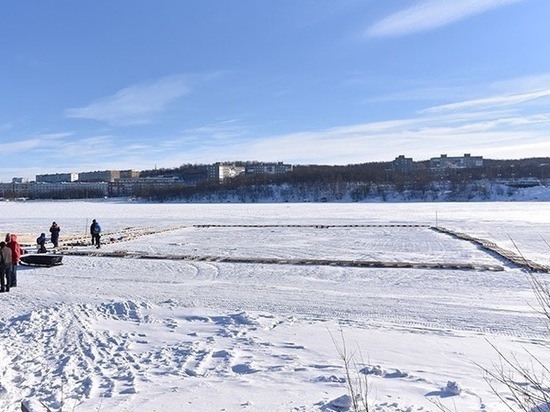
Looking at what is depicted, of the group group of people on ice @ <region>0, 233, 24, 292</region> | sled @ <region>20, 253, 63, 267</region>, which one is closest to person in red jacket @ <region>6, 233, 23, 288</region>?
group of people on ice @ <region>0, 233, 24, 292</region>

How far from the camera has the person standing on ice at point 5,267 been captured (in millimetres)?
11852

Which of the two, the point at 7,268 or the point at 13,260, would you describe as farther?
the point at 13,260

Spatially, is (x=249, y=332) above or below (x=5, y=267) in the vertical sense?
below

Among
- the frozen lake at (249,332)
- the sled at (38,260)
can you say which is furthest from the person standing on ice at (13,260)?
the sled at (38,260)

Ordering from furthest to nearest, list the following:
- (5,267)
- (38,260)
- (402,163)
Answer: (402,163), (38,260), (5,267)

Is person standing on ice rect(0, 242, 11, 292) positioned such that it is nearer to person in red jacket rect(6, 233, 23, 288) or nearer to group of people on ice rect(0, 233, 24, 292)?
group of people on ice rect(0, 233, 24, 292)

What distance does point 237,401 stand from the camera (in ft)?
18.9

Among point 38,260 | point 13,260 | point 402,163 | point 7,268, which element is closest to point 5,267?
point 7,268

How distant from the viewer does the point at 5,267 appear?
11.9 m

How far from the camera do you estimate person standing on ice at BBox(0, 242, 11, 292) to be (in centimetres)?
1185

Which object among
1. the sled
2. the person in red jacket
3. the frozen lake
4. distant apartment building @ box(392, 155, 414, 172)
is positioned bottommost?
the frozen lake

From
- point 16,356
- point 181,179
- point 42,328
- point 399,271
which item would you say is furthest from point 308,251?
point 181,179

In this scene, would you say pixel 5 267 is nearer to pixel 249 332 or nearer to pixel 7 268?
pixel 7 268

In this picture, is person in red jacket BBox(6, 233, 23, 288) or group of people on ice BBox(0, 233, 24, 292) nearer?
group of people on ice BBox(0, 233, 24, 292)
